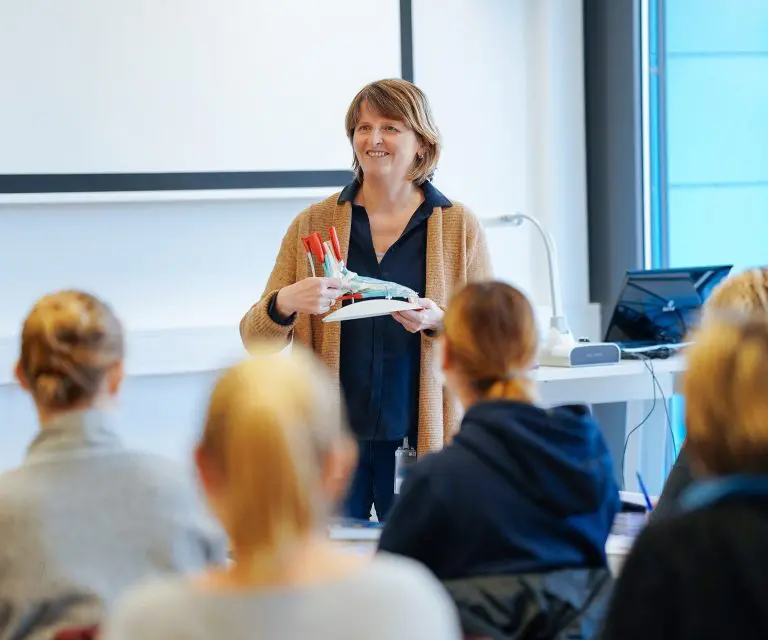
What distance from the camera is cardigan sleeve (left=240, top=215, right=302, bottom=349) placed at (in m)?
2.55

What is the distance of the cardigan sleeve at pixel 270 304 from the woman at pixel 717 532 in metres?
1.52

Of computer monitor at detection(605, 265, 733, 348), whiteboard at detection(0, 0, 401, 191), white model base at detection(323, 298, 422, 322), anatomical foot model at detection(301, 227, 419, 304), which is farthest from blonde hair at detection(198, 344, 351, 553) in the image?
whiteboard at detection(0, 0, 401, 191)

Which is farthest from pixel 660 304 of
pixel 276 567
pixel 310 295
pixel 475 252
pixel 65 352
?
pixel 276 567

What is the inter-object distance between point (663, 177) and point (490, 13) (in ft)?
3.22

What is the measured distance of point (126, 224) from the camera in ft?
12.4

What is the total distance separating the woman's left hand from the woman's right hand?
0.16 m

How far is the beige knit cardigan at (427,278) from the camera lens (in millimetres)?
2582

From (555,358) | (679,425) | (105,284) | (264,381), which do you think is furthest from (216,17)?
(264,381)

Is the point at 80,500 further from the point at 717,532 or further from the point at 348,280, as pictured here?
the point at 348,280

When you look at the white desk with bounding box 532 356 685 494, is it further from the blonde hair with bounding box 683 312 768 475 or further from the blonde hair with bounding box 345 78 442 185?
the blonde hair with bounding box 683 312 768 475

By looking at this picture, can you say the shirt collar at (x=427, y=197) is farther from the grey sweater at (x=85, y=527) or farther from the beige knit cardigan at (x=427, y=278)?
the grey sweater at (x=85, y=527)

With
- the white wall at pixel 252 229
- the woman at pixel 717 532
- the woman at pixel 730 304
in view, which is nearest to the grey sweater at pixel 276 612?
the woman at pixel 717 532

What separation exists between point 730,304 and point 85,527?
44.6 inches

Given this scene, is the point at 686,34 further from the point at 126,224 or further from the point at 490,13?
the point at 126,224
